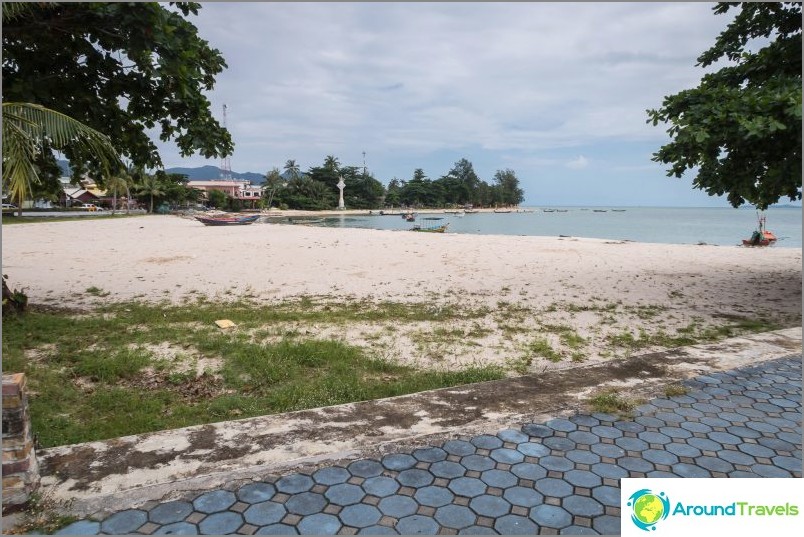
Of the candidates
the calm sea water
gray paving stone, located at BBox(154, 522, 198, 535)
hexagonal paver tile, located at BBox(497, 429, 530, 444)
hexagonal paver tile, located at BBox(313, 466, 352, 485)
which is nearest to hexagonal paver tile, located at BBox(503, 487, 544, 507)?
hexagonal paver tile, located at BBox(497, 429, 530, 444)

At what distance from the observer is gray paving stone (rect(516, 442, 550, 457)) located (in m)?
3.12

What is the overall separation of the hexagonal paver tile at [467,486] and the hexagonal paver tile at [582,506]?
0.46 meters

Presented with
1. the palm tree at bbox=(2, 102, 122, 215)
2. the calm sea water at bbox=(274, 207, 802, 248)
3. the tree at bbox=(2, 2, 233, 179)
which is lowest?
the calm sea water at bbox=(274, 207, 802, 248)

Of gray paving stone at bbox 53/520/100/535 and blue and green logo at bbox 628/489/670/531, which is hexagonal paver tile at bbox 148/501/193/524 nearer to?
gray paving stone at bbox 53/520/100/535

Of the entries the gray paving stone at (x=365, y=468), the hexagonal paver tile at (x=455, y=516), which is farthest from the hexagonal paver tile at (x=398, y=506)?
the gray paving stone at (x=365, y=468)

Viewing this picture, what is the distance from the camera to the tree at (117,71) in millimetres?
5582

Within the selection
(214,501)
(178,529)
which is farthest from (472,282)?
(178,529)

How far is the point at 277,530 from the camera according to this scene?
240 cm

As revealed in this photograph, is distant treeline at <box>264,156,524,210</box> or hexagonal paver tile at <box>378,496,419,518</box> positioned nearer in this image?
hexagonal paver tile at <box>378,496,419,518</box>

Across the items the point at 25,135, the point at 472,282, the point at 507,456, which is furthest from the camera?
the point at 472,282

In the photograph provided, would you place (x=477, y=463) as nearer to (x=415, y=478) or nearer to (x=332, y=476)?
(x=415, y=478)

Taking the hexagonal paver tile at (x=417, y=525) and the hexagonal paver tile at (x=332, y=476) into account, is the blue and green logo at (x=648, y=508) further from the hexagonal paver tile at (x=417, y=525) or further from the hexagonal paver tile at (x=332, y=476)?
the hexagonal paver tile at (x=332, y=476)

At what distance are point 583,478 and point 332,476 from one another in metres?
1.53

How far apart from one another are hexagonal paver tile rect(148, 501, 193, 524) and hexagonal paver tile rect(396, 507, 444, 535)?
114 centimetres
